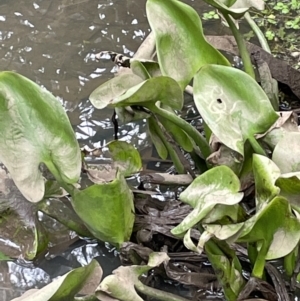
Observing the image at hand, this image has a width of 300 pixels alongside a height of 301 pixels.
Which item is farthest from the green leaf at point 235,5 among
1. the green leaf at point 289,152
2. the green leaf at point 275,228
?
the green leaf at point 275,228

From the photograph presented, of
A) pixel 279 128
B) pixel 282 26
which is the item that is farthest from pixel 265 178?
pixel 282 26

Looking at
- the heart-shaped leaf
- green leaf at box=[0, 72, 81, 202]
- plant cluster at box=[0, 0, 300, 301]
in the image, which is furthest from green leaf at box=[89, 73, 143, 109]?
the heart-shaped leaf

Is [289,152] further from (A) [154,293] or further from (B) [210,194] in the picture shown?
(A) [154,293]

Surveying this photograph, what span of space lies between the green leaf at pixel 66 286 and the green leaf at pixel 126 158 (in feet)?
0.66

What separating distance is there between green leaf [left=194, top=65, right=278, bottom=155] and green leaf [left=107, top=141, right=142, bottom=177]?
161 millimetres

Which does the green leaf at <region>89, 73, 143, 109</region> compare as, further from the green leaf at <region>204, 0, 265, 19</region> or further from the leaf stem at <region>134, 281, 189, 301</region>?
the leaf stem at <region>134, 281, 189, 301</region>

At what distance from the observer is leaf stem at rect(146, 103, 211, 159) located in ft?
2.82

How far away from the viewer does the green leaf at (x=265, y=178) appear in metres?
0.69

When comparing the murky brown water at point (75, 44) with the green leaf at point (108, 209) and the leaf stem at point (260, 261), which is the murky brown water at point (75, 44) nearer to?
the green leaf at point (108, 209)

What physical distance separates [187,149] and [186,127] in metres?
0.08

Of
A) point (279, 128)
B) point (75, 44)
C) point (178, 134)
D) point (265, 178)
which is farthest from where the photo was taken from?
point (75, 44)

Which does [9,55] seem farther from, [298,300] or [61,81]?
[298,300]

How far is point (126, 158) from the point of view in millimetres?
947

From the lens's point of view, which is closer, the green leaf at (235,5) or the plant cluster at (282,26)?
the green leaf at (235,5)
